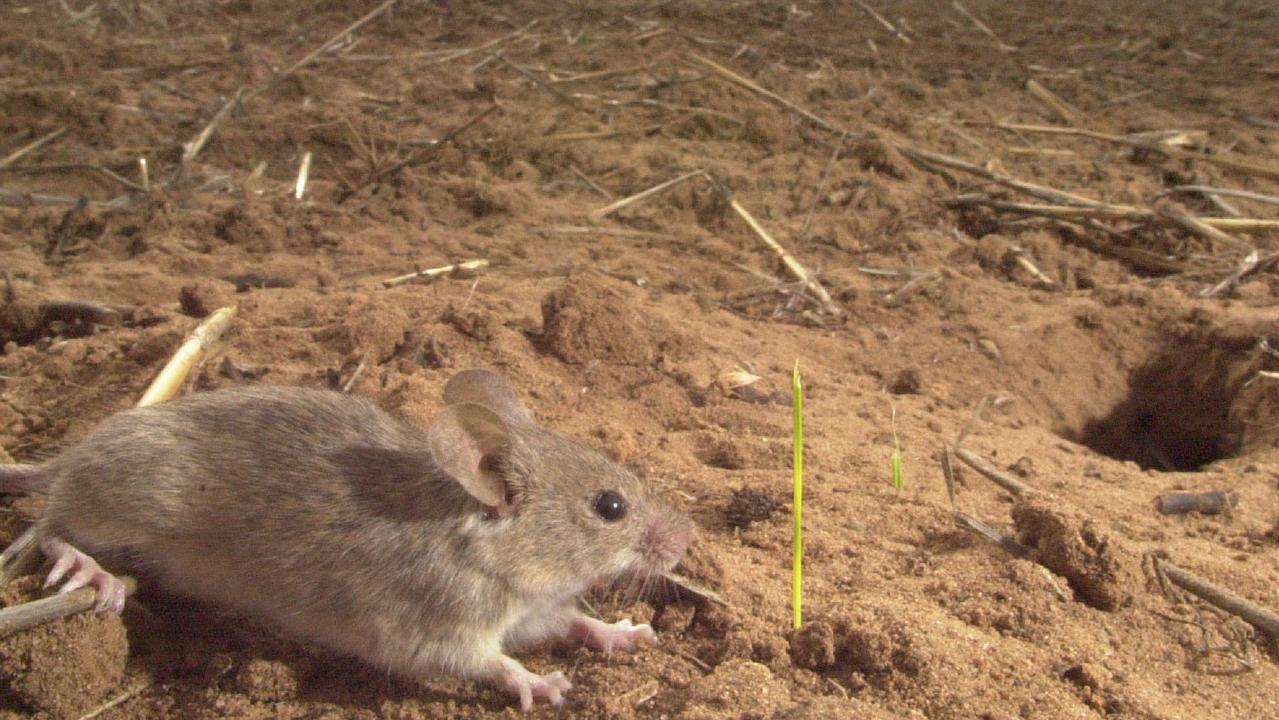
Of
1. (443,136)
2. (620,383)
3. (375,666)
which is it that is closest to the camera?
(375,666)

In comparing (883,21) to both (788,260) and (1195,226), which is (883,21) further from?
(788,260)

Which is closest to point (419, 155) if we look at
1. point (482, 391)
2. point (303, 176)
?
point (303, 176)

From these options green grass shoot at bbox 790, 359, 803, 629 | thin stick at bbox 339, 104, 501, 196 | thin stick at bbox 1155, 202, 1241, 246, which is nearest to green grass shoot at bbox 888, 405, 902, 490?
green grass shoot at bbox 790, 359, 803, 629

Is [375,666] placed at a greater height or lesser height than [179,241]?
greater

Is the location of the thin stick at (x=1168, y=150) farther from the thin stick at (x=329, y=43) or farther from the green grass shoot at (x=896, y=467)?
the thin stick at (x=329, y=43)

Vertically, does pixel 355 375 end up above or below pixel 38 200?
above

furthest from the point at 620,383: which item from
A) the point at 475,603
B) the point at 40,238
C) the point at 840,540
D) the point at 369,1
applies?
the point at 369,1

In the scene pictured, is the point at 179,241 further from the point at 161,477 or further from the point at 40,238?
the point at 161,477

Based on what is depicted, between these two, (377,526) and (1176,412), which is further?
(1176,412)
